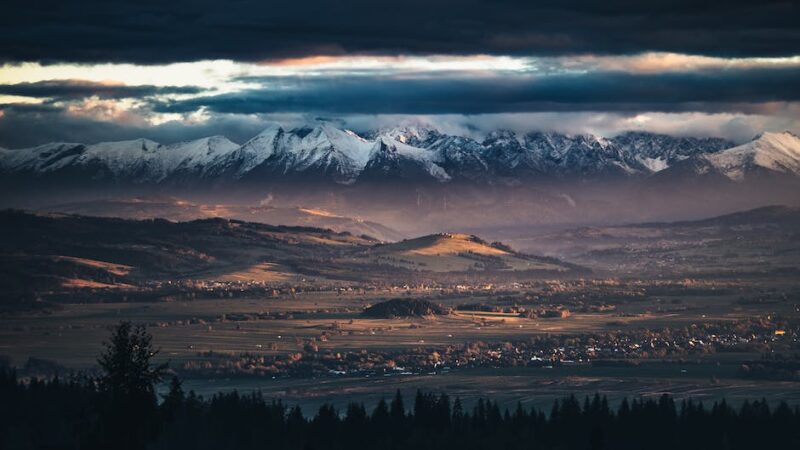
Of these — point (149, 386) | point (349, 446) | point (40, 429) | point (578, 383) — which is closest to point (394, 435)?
point (349, 446)

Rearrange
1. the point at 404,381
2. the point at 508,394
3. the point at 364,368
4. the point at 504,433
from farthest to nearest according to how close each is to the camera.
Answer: the point at 364,368, the point at 404,381, the point at 508,394, the point at 504,433

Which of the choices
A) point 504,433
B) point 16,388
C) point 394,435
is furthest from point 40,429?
point 504,433

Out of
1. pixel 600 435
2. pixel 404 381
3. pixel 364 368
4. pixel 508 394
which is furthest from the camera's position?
pixel 364 368

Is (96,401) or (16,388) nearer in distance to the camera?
(96,401)

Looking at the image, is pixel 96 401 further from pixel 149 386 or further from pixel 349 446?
pixel 349 446

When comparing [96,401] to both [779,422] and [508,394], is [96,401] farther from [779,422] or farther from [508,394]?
[508,394]

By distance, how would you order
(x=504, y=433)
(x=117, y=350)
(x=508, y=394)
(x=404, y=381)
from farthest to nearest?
(x=404, y=381), (x=508, y=394), (x=504, y=433), (x=117, y=350)

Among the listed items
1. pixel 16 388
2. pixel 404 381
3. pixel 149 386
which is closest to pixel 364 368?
pixel 404 381

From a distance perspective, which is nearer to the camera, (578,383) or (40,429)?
(40,429)

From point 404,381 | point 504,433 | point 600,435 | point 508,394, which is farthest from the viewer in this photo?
point 404,381
